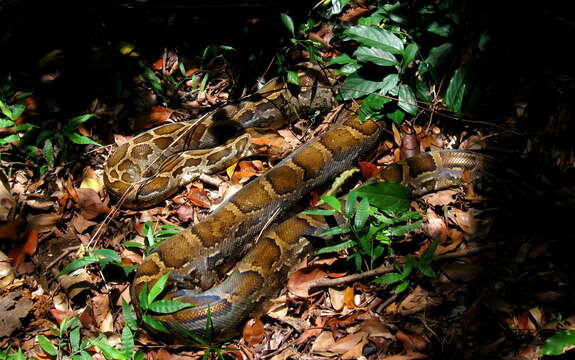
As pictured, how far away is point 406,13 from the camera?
19.5ft

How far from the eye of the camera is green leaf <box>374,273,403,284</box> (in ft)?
14.2

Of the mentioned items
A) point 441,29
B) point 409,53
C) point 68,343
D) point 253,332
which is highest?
point 441,29

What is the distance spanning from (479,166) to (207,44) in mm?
4496

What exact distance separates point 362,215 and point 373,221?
9.7 inches

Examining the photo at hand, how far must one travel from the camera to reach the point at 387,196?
15.9 feet

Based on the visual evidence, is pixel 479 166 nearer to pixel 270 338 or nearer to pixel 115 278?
pixel 270 338

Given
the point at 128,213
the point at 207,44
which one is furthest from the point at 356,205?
the point at 207,44

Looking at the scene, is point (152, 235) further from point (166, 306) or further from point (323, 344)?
point (323, 344)

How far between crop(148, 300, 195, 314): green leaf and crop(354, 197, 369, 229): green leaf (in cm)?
189

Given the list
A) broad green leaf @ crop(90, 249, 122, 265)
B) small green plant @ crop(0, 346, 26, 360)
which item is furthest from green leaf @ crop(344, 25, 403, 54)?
small green plant @ crop(0, 346, 26, 360)

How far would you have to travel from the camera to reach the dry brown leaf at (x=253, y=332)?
15.5ft

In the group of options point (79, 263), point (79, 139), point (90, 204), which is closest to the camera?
point (79, 263)

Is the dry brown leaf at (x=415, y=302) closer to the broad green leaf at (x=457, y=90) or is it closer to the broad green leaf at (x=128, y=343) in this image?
the broad green leaf at (x=457, y=90)

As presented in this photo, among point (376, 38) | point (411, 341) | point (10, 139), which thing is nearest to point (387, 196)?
point (411, 341)
